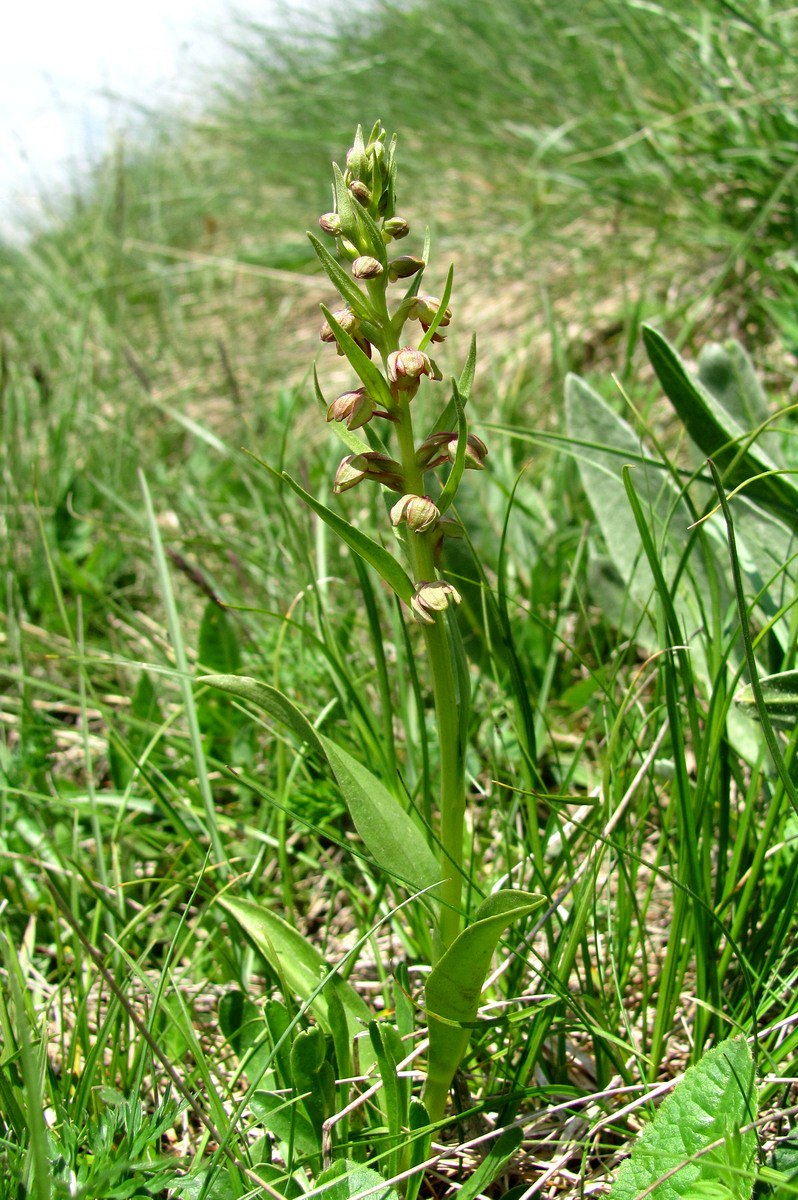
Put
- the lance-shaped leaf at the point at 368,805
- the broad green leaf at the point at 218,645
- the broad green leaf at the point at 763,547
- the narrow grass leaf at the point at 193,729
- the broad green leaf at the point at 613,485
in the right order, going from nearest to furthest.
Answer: the lance-shaped leaf at the point at 368,805 → the narrow grass leaf at the point at 193,729 → the broad green leaf at the point at 763,547 → the broad green leaf at the point at 613,485 → the broad green leaf at the point at 218,645

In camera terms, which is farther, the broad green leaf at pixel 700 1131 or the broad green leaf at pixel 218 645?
the broad green leaf at pixel 218 645

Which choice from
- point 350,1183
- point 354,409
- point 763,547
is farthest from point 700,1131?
point 763,547

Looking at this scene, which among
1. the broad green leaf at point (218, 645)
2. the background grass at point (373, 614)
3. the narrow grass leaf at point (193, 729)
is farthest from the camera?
the broad green leaf at point (218, 645)

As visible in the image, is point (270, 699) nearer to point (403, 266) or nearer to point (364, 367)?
point (364, 367)

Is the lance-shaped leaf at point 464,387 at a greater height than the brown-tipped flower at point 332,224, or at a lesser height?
lesser

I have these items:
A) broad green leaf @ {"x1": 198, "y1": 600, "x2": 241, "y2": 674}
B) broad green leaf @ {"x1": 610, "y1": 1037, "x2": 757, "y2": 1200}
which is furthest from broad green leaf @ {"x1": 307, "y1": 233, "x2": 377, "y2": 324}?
broad green leaf @ {"x1": 198, "y1": 600, "x2": 241, "y2": 674}

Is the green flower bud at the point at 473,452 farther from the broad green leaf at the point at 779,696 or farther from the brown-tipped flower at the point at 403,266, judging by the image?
the broad green leaf at the point at 779,696

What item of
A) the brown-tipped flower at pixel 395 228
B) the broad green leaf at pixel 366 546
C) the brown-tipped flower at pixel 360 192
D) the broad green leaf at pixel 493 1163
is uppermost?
the brown-tipped flower at pixel 360 192

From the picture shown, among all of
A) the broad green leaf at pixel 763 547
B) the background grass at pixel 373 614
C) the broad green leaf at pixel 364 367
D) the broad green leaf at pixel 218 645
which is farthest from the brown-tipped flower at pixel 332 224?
the broad green leaf at pixel 218 645
